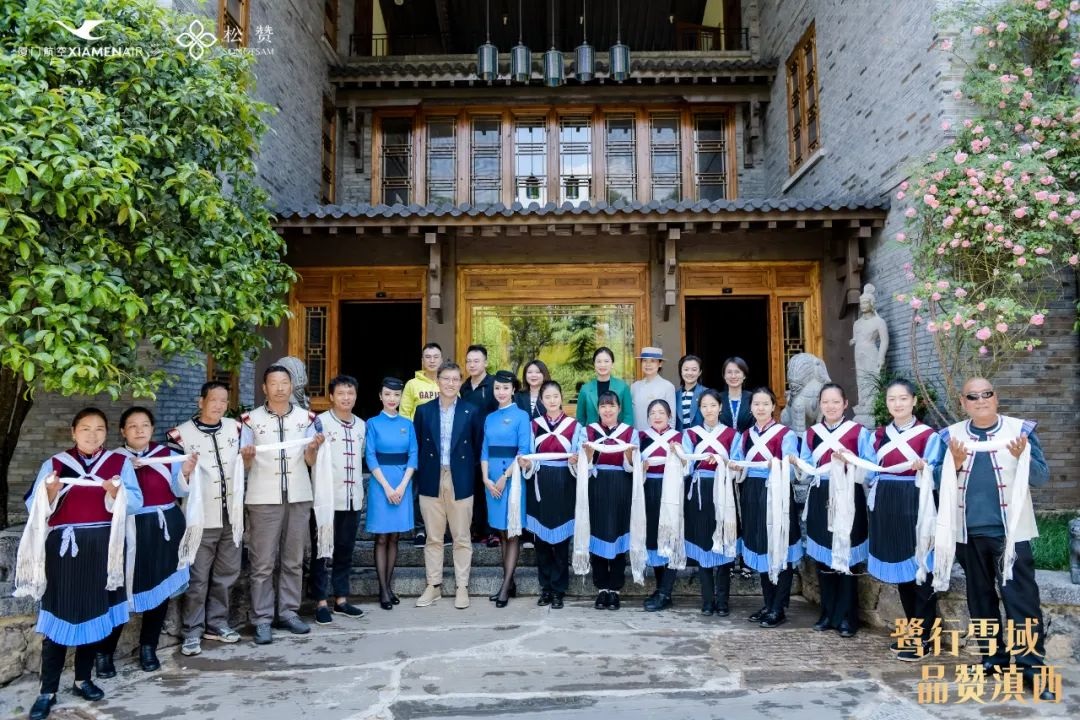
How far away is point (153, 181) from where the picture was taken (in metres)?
4.79

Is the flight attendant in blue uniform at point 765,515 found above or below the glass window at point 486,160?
below

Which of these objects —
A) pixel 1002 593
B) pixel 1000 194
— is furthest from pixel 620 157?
pixel 1002 593

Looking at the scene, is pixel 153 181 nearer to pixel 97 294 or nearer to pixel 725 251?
pixel 97 294

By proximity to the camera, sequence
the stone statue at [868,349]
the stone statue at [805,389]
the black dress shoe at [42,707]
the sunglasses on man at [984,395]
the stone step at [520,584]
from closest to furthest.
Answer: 1. the black dress shoe at [42,707]
2. the sunglasses on man at [984,395]
3. the stone step at [520,584]
4. the stone statue at [805,389]
5. the stone statue at [868,349]

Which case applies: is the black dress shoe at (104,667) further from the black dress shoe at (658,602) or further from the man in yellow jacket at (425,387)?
the black dress shoe at (658,602)

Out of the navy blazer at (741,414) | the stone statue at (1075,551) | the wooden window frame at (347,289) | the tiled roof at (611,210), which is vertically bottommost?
the stone statue at (1075,551)

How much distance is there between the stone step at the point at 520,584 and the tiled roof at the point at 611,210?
13.3 ft

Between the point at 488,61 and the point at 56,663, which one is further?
the point at 488,61

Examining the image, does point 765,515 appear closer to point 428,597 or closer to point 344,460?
point 428,597

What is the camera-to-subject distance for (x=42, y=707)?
12.9 ft

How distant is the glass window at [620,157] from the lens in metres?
11.8

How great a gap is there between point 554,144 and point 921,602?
29.7ft

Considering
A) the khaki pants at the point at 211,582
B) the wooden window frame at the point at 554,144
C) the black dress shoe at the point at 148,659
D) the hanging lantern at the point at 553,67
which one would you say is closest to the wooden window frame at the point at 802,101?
the wooden window frame at the point at 554,144

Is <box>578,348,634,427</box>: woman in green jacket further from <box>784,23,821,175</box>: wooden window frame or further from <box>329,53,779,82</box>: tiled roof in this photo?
<box>329,53,779,82</box>: tiled roof
